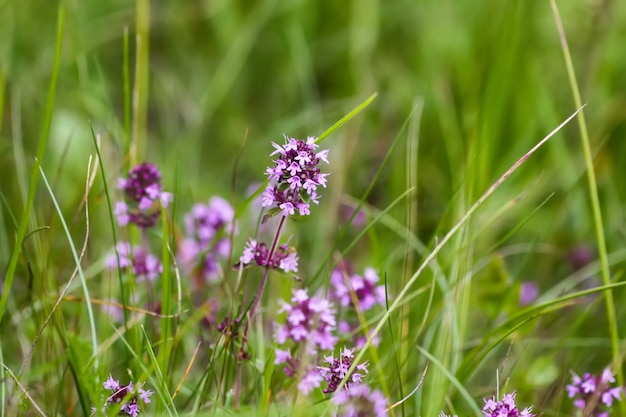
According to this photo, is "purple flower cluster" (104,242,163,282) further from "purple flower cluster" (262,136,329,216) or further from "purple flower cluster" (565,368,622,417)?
"purple flower cluster" (565,368,622,417)

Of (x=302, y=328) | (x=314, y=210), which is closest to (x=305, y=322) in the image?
(x=302, y=328)

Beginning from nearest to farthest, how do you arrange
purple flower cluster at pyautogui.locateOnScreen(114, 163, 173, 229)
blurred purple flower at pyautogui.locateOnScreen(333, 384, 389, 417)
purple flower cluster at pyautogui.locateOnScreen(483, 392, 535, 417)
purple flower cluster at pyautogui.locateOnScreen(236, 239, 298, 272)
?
blurred purple flower at pyautogui.locateOnScreen(333, 384, 389, 417)
purple flower cluster at pyautogui.locateOnScreen(483, 392, 535, 417)
purple flower cluster at pyautogui.locateOnScreen(236, 239, 298, 272)
purple flower cluster at pyautogui.locateOnScreen(114, 163, 173, 229)

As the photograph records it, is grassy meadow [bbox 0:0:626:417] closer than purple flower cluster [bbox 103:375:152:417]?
No

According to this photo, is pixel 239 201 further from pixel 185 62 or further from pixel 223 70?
pixel 185 62

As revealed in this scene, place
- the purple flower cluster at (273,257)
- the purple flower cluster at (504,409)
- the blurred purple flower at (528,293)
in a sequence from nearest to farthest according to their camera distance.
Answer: the purple flower cluster at (504,409) < the purple flower cluster at (273,257) < the blurred purple flower at (528,293)

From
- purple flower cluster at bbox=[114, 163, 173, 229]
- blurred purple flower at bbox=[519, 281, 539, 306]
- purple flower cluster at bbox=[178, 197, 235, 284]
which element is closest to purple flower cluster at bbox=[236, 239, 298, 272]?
purple flower cluster at bbox=[114, 163, 173, 229]

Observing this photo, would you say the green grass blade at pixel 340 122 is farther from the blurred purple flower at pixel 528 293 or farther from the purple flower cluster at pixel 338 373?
the blurred purple flower at pixel 528 293

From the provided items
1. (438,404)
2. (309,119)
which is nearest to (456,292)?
(438,404)

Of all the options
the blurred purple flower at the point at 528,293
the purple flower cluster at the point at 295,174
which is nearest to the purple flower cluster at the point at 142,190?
the purple flower cluster at the point at 295,174
